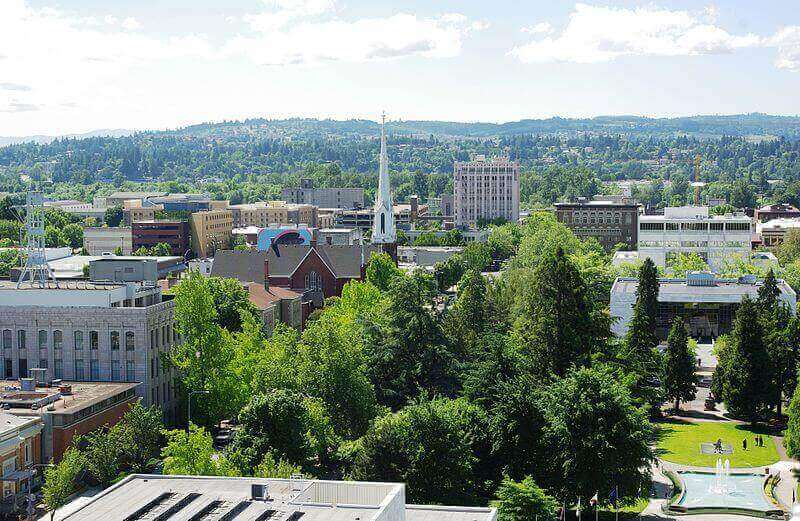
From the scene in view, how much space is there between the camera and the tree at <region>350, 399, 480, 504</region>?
56812 mm

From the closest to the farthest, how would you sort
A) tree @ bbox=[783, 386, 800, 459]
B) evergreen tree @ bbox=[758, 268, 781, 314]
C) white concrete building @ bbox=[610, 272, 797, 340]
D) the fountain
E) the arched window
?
the fountain < tree @ bbox=[783, 386, 800, 459] < evergreen tree @ bbox=[758, 268, 781, 314] < the arched window < white concrete building @ bbox=[610, 272, 797, 340]

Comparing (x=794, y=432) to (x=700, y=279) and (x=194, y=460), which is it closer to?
(x=194, y=460)

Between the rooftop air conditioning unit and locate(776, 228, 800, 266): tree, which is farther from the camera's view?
locate(776, 228, 800, 266): tree

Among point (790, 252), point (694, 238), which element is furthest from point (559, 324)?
A: point (790, 252)

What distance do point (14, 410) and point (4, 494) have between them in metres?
7.06

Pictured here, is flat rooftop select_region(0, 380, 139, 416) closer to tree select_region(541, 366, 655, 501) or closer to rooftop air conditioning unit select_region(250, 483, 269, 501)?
rooftop air conditioning unit select_region(250, 483, 269, 501)

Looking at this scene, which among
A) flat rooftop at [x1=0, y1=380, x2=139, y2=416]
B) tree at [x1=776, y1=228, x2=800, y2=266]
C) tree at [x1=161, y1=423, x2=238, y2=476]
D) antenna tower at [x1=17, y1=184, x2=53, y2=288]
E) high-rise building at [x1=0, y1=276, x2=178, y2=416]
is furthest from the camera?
tree at [x1=776, y1=228, x2=800, y2=266]

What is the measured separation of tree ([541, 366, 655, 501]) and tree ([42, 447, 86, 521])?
2451 cm

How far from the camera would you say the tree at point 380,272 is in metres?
122

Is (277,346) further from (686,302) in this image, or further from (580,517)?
(686,302)

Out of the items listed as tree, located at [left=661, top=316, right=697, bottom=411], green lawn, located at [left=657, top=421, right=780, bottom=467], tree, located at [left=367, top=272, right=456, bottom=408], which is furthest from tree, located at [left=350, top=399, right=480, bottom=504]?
tree, located at [left=661, top=316, right=697, bottom=411]

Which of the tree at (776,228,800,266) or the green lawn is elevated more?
the tree at (776,228,800,266)

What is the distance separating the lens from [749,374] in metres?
86.9

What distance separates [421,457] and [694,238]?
4725 inches
